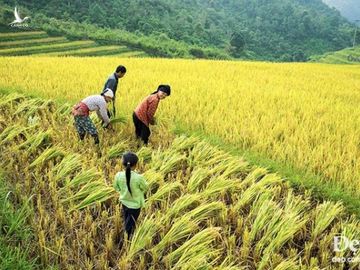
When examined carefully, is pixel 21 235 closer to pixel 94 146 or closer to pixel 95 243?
pixel 95 243

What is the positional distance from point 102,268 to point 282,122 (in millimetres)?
3667

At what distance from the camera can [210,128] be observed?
Result: 5.59m

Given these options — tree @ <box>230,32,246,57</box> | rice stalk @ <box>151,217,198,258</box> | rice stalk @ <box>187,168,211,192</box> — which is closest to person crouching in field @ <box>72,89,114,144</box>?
rice stalk @ <box>187,168,211,192</box>

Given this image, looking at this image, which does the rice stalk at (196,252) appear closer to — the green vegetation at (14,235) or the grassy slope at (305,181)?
the green vegetation at (14,235)

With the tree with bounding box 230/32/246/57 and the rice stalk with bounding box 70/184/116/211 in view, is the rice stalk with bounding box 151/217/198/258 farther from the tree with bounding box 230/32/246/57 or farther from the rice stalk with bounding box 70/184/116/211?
the tree with bounding box 230/32/246/57

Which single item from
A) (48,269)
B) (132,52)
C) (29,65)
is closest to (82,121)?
(48,269)

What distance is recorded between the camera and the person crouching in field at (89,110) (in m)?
4.68

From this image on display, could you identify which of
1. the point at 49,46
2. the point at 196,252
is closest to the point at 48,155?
the point at 196,252

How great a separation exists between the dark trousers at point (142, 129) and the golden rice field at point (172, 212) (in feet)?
0.51

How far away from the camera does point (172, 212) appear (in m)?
3.39

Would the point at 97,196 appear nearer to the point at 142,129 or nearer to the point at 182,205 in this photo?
the point at 182,205

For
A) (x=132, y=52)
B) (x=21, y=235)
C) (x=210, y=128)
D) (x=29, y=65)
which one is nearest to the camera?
(x=21, y=235)

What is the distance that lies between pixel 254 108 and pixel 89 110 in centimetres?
304

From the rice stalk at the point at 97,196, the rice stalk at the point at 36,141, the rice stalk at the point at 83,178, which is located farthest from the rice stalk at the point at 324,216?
the rice stalk at the point at 36,141
